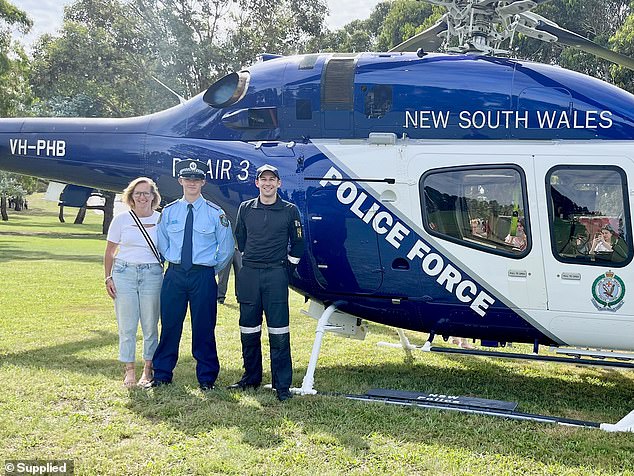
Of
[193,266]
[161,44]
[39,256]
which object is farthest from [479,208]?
[161,44]

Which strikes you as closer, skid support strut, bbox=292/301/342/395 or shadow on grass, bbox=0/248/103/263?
skid support strut, bbox=292/301/342/395

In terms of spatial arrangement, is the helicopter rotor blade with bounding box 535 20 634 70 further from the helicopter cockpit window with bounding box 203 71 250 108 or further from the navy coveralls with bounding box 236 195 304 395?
the navy coveralls with bounding box 236 195 304 395

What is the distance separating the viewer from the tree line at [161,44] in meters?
24.5

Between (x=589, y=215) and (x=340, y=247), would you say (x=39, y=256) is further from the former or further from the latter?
(x=589, y=215)

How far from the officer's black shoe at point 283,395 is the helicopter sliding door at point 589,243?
2306 mm

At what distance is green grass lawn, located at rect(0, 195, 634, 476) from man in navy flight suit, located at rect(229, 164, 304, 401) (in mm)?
473

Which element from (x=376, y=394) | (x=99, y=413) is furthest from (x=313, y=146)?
(x=99, y=413)

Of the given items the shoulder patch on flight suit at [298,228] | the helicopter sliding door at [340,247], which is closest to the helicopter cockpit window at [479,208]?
the helicopter sliding door at [340,247]

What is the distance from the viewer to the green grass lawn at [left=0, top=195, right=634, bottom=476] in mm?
4113

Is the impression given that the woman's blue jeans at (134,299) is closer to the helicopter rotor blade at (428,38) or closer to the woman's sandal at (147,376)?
the woman's sandal at (147,376)

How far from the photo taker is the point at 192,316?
5613 mm

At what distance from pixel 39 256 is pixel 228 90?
58.1 ft

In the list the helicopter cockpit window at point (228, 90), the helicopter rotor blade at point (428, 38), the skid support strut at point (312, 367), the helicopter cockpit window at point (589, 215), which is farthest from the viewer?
the helicopter rotor blade at point (428, 38)

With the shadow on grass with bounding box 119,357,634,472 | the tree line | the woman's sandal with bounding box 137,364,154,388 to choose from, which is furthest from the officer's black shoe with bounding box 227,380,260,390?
the tree line
